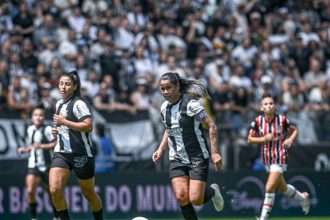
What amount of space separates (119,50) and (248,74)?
13.2ft

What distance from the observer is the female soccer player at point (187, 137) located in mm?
13914

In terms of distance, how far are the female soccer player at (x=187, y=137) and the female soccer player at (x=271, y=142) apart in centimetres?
325

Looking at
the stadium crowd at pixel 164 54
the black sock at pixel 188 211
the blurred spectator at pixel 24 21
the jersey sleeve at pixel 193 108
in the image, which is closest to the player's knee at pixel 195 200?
the black sock at pixel 188 211

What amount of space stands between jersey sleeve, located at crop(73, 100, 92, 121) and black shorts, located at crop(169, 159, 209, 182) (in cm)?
152

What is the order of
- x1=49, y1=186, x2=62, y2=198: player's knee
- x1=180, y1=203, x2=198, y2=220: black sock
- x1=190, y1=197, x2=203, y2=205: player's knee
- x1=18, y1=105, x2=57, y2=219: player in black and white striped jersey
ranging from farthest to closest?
x1=18, y1=105, x2=57, y2=219: player in black and white striped jersey < x1=49, y1=186, x2=62, y2=198: player's knee < x1=180, y1=203, x2=198, y2=220: black sock < x1=190, y1=197, x2=203, y2=205: player's knee

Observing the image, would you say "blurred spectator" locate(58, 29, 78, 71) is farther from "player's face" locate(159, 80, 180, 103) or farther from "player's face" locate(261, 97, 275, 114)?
"player's face" locate(159, 80, 180, 103)

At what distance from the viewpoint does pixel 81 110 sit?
47.1ft

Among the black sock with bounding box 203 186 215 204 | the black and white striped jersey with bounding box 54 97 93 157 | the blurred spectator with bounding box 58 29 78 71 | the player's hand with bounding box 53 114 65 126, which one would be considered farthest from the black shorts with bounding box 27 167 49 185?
the blurred spectator with bounding box 58 29 78 71

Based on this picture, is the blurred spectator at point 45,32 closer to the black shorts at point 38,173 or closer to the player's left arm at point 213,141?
the black shorts at point 38,173

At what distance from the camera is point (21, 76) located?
74.0ft

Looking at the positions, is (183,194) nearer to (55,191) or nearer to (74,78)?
(55,191)

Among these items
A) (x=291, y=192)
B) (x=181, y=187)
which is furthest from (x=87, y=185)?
(x=291, y=192)

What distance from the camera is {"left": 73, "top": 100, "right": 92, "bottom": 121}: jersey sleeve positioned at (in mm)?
14344

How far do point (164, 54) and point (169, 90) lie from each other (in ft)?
38.6
